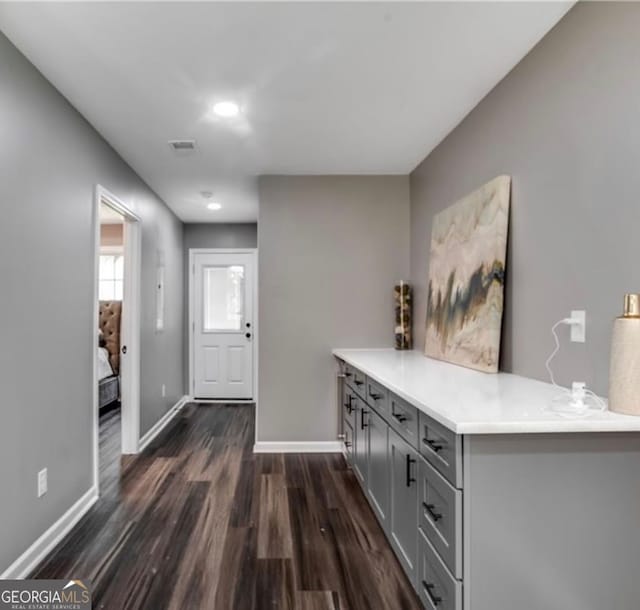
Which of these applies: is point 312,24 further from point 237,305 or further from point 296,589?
point 237,305

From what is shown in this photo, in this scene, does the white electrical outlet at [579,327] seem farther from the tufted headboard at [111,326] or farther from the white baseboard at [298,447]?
the tufted headboard at [111,326]

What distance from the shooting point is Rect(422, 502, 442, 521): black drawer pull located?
1.47 meters

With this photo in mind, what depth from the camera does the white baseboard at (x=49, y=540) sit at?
1.92 m

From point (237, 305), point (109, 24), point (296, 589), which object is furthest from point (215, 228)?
point (296, 589)

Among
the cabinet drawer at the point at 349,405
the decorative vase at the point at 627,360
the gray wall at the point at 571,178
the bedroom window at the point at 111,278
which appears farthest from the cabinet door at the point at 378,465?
the bedroom window at the point at 111,278

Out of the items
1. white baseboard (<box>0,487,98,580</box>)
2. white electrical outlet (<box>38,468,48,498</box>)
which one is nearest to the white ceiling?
white electrical outlet (<box>38,468,48,498</box>)

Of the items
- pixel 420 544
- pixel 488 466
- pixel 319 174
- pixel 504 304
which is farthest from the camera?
pixel 319 174

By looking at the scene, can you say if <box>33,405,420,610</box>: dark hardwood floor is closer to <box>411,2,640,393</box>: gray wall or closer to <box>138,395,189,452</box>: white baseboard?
<box>138,395,189,452</box>: white baseboard

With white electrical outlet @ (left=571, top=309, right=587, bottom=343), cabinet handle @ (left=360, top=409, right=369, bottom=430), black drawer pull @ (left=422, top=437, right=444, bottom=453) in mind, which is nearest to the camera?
black drawer pull @ (left=422, top=437, right=444, bottom=453)

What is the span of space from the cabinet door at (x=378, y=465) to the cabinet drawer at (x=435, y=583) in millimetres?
513

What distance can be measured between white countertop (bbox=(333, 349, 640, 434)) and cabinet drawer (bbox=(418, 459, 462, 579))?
0.76 ft

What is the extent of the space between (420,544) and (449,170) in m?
2.29

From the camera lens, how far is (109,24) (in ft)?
5.82

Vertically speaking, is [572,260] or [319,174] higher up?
[319,174]
